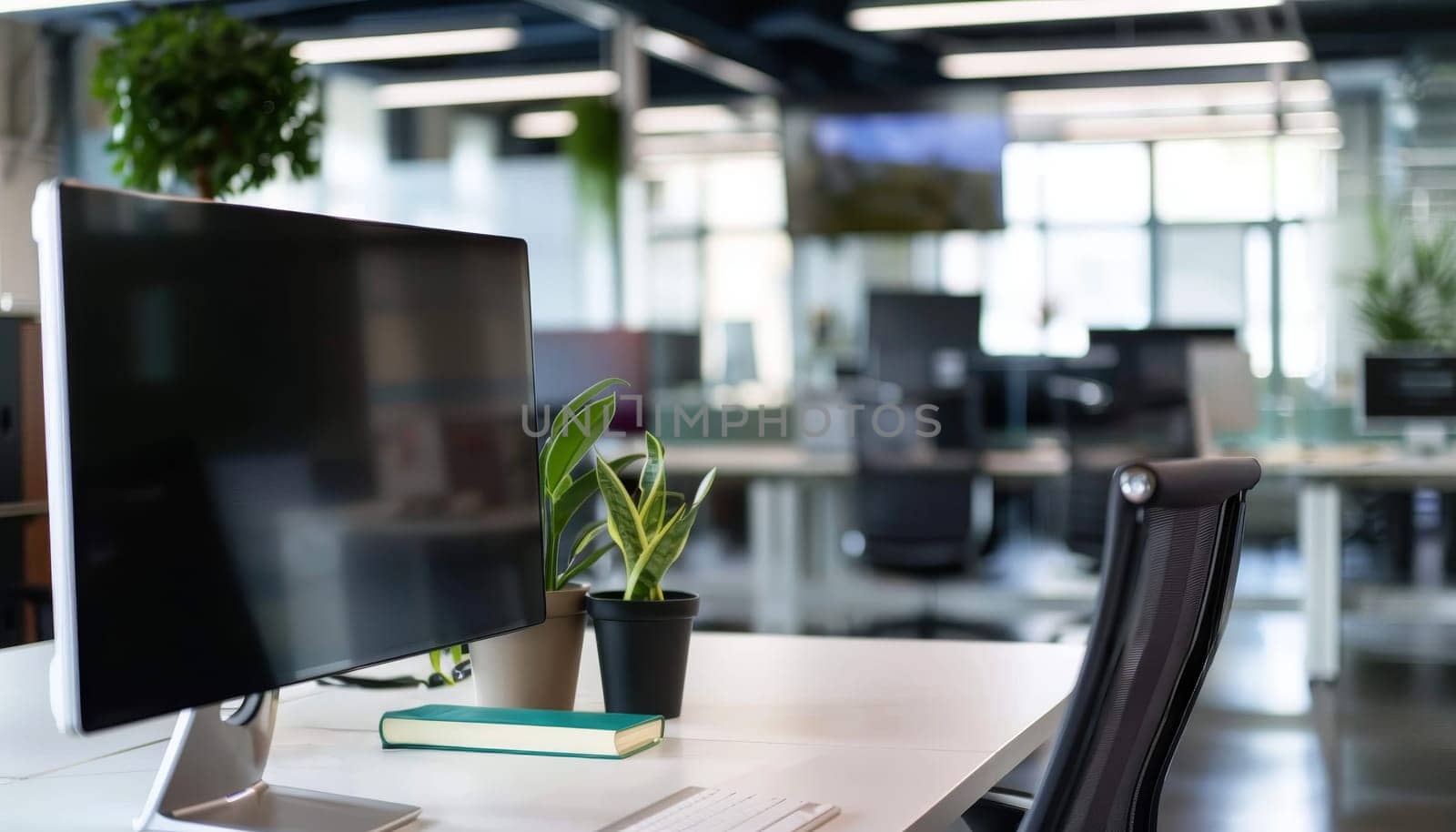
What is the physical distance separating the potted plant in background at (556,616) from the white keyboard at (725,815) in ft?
1.20

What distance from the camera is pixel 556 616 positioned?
1.69 metres

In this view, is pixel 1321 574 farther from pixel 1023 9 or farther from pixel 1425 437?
pixel 1023 9

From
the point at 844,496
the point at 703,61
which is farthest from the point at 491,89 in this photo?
the point at 844,496

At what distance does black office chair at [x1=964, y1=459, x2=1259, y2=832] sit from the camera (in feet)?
4.03

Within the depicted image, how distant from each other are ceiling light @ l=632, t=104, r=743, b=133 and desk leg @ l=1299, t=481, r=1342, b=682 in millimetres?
6420

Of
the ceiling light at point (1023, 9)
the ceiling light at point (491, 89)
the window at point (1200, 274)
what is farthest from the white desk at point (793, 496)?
the window at point (1200, 274)

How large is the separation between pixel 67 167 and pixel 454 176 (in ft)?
10.8

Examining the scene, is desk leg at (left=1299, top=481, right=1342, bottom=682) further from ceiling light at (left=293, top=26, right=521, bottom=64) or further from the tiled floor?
ceiling light at (left=293, top=26, right=521, bottom=64)

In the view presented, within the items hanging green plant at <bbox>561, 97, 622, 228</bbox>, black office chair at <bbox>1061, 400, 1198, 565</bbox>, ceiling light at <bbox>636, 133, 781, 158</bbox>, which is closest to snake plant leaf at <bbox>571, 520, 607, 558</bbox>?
black office chair at <bbox>1061, 400, 1198, 565</bbox>

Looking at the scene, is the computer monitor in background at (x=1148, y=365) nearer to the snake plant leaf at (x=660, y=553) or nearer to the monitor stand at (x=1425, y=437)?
the monitor stand at (x=1425, y=437)

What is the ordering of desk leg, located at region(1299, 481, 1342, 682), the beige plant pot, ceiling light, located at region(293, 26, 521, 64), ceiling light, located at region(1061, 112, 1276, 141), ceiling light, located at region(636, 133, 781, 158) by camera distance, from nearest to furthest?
the beige plant pot < desk leg, located at region(1299, 481, 1342, 682) < ceiling light, located at region(293, 26, 521, 64) < ceiling light, located at region(1061, 112, 1276, 141) < ceiling light, located at region(636, 133, 781, 158)

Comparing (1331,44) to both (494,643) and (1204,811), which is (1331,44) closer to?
(1204,811)

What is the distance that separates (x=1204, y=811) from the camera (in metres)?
4.03

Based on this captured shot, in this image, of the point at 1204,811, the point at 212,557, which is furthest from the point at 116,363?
the point at 1204,811
